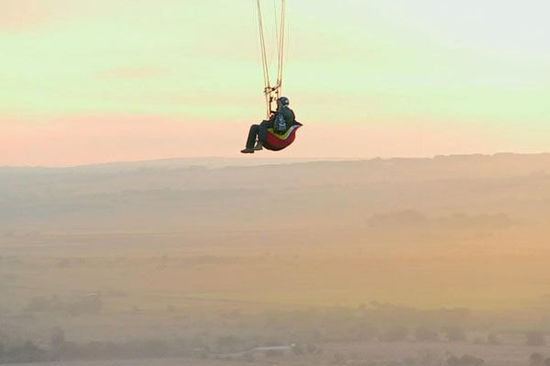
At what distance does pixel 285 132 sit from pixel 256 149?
6.02 ft

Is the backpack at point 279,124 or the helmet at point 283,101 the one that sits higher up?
the helmet at point 283,101

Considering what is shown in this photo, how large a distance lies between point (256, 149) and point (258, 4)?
9.94 meters

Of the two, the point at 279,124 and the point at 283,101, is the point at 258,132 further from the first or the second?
the point at 283,101

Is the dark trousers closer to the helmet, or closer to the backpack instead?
the backpack

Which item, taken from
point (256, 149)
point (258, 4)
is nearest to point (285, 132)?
point (256, 149)

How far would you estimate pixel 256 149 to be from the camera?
285ft

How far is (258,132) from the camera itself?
8731 centimetres

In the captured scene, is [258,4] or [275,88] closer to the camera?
[258,4]

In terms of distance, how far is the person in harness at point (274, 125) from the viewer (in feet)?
286

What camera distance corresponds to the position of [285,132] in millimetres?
87312

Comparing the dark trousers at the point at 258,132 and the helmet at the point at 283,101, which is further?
the helmet at the point at 283,101

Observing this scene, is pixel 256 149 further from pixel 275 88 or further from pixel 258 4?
pixel 258 4

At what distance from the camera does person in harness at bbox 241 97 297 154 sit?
8712cm

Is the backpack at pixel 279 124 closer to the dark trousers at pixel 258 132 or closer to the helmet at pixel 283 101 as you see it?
the dark trousers at pixel 258 132
